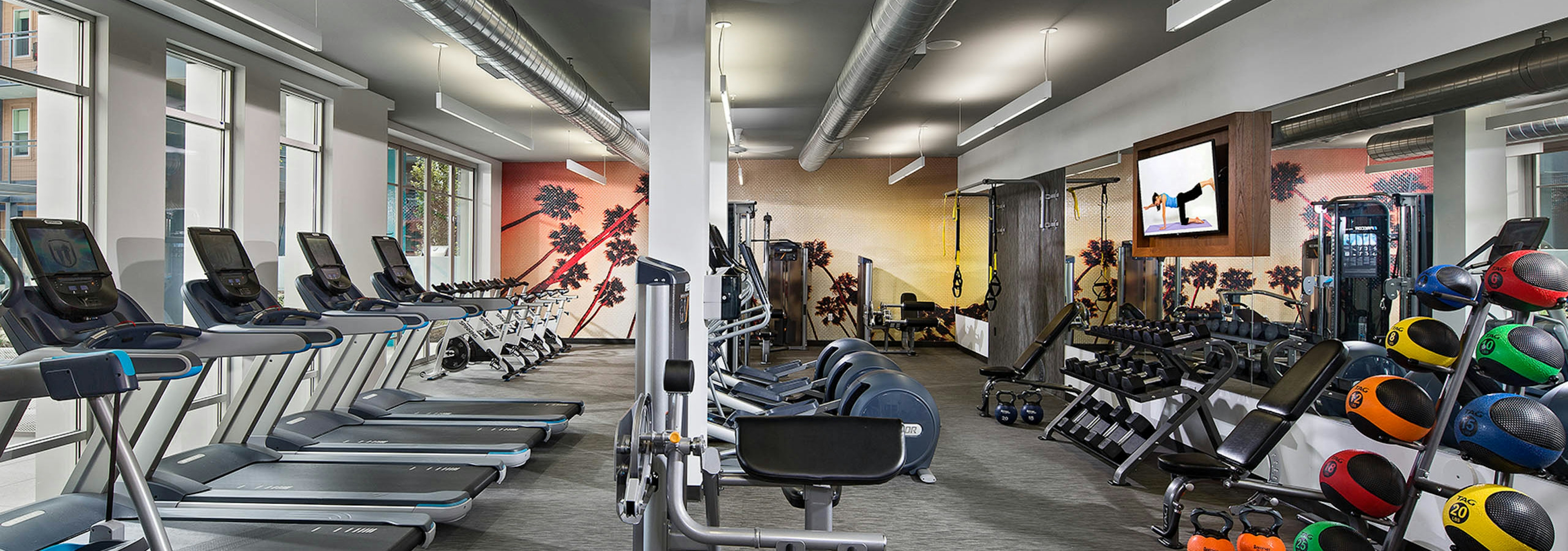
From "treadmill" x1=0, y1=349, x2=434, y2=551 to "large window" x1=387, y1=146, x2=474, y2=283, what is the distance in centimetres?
550

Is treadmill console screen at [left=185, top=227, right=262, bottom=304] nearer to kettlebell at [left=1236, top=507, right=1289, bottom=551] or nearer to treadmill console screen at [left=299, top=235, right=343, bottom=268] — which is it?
treadmill console screen at [left=299, top=235, right=343, bottom=268]

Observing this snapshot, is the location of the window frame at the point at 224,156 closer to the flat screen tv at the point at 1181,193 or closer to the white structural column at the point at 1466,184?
the flat screen tv at the point at 1181,193

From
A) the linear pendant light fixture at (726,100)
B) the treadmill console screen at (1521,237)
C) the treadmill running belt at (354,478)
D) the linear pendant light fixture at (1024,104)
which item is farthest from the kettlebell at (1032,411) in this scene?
the treadmill running belt at (354,478)

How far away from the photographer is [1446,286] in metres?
2.46

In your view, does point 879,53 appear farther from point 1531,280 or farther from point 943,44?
point 1531,280

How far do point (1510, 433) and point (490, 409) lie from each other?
5.70 metres

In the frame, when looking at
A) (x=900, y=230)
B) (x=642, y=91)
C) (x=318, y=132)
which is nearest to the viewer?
(x=318, y=132)

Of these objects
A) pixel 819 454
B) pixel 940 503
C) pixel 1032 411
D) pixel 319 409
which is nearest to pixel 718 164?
pixel 1032 411

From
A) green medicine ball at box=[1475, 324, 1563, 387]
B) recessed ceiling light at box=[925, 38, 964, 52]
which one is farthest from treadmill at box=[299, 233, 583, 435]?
green medicine ball at box=[1475, 324, 1563, 387]

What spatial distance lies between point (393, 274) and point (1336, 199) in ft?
20.8

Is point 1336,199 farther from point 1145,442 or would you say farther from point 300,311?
point 300,311

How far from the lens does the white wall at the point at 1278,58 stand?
324cm

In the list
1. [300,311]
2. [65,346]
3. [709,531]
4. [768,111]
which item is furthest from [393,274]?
[709,531]

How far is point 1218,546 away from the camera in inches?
114
